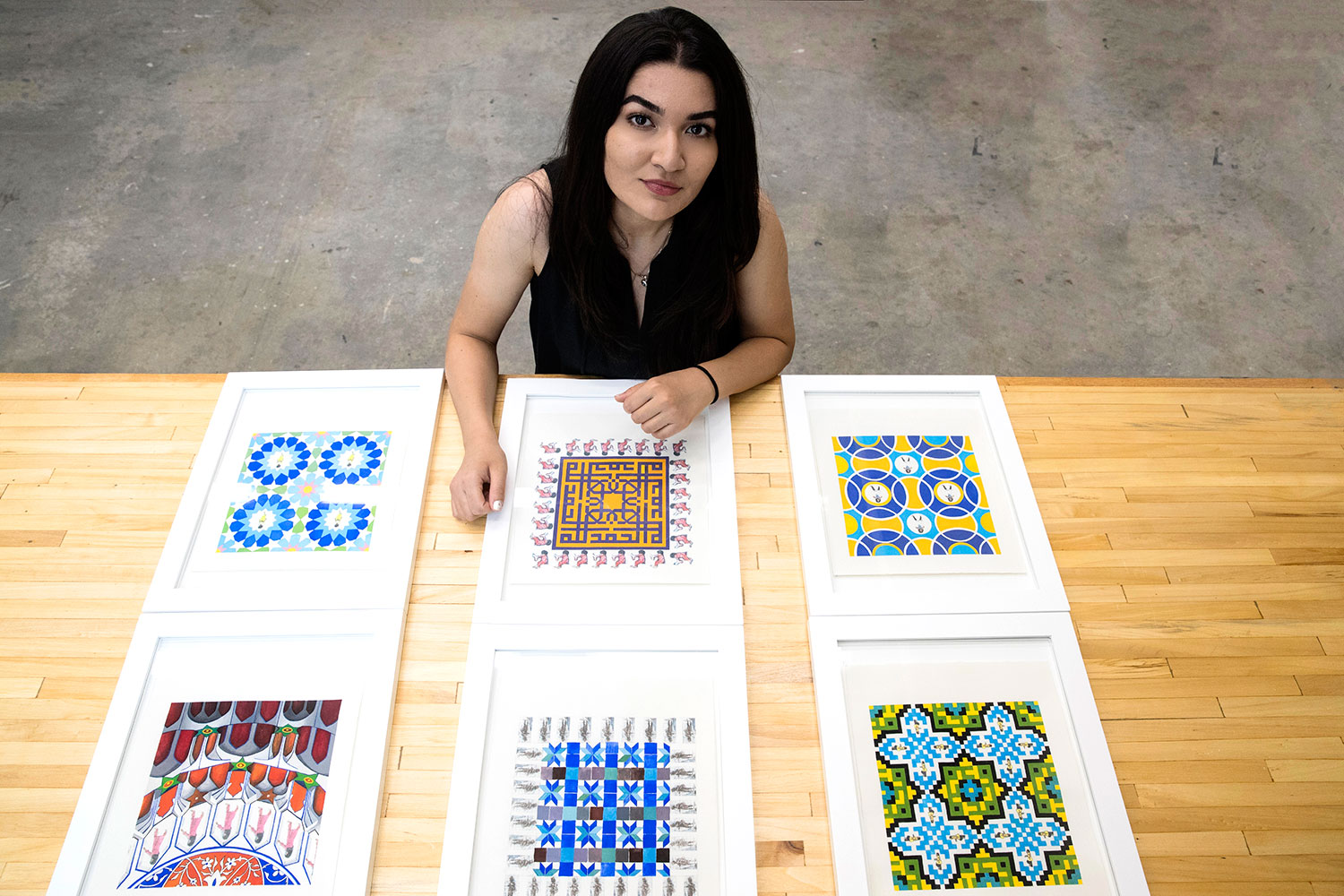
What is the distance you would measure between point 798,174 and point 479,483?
8.25 ft

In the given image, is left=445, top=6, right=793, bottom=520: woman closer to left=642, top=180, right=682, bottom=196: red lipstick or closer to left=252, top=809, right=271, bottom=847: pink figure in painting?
left=642, top=180, right=682, bottom=196: red lipstick

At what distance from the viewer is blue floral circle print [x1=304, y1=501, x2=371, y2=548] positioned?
129 cm

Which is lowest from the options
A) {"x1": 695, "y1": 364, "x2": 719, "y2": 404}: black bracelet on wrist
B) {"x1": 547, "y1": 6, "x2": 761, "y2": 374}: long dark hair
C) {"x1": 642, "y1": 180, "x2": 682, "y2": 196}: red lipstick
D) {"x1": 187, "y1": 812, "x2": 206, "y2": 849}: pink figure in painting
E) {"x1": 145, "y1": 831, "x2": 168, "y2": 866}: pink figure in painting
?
{"x1": 145, "y1": 831, "x2": 168, "y2": 866}: pink figure in painting

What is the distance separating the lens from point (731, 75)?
1.21 m

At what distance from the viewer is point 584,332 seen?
5.35ft

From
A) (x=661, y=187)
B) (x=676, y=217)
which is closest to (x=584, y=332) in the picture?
(x=676, y=217)

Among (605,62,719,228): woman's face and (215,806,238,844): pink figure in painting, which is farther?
(605,62,719,228): woman's face

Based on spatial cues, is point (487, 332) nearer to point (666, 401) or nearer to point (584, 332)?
point (584, 332)

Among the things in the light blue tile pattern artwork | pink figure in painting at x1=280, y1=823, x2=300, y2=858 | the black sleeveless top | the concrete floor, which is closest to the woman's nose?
the black sleeveless top

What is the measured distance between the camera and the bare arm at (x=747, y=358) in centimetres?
136

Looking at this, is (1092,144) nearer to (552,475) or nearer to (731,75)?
(731,75)

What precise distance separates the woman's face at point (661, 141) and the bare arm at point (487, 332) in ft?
0.82

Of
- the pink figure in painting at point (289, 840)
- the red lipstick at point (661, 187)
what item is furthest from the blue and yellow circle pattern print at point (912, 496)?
the pink figure in painting at point (289, 840)

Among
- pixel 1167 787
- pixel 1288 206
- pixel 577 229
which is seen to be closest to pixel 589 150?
pixel 577 229
